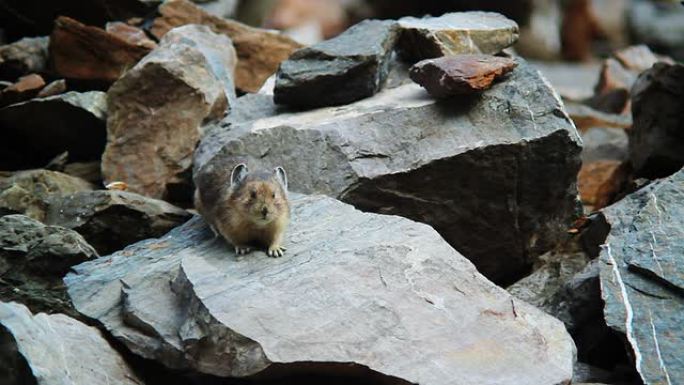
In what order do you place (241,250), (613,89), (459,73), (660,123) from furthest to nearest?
1. (613,89)
2. (660,123)
3. (459,73)
4. (241,250)

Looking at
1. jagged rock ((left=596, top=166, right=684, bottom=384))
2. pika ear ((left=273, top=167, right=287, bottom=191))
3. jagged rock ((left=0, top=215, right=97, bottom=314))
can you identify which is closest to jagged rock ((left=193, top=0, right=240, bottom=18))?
pika ear ((left=273, top=167, right=287, bottom=191))

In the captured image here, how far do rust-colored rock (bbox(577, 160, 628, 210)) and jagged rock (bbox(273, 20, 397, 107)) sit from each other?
2947 millimetres

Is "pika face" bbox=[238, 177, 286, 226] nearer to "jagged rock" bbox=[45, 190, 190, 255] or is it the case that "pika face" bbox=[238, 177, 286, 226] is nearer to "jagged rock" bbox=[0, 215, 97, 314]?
"jagged rock" bbox=[0, 215, 97, 314]

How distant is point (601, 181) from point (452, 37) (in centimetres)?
274

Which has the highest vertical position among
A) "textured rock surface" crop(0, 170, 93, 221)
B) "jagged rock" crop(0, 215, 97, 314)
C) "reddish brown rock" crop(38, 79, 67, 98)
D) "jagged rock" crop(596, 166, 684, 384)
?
"reddish brown rock" crop(38, 79, 67, 98)

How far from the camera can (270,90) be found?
10.2 meters

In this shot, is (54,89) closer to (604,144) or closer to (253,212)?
(253,212)

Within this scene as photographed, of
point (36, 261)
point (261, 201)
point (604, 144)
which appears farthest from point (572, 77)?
point (36, 261)

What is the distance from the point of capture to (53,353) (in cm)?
601

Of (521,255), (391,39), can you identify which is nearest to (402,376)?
(521,255)

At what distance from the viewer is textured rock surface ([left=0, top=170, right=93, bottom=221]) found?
8750 mm

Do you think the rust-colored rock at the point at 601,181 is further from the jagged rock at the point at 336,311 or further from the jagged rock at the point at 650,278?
the jagged rock at the point at 336,311

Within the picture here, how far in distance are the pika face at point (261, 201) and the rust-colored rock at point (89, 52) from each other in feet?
14.1

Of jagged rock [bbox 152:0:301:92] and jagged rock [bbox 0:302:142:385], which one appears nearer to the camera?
jagged rock [bbox 0:302:142:385]
